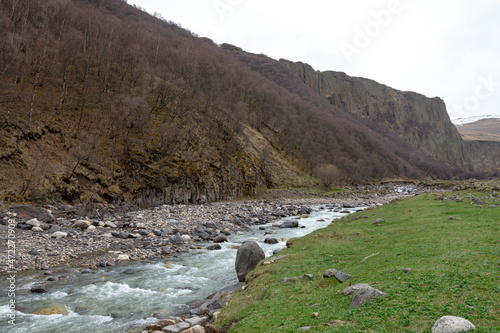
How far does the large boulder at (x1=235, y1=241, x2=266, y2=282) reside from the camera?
13688mm

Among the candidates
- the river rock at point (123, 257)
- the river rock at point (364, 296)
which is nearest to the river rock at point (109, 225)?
the river rock at point (123, 257)

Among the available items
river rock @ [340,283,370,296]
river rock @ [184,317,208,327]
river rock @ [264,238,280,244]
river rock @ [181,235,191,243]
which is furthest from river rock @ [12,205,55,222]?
river rock @ [340,283,370,296]

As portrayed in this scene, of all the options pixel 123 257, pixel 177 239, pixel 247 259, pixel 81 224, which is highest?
pixel 81 224

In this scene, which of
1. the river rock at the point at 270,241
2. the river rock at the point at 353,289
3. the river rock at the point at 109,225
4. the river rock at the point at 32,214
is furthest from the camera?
the river rock at the point at 109,225

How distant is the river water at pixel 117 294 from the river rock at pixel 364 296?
23.7 feet

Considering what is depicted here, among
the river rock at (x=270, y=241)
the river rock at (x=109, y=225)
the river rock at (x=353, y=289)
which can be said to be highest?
the river rock at (x=353, y=289)

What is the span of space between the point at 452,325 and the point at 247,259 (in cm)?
1003

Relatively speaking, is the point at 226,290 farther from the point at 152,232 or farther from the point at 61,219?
the point at 61,219

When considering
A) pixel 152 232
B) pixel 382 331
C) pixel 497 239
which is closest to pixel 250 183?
pixel 152 232

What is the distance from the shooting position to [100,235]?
2045 cm

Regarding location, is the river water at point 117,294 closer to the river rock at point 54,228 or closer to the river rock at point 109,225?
the river rock at point 54,228

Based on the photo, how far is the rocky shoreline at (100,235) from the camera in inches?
623

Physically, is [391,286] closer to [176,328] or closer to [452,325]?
[452,325]

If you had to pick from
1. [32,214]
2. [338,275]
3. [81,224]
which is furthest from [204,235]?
[338,275]
